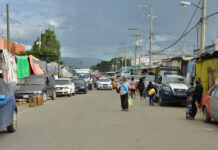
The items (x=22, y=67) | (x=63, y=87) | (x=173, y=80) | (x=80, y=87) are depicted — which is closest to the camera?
(x=173, y=80)

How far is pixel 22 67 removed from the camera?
78.9ft

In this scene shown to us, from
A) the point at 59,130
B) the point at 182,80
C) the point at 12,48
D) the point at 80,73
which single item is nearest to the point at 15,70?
the point at 182,80

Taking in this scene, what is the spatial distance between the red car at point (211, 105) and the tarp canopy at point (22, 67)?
15396 millimetres

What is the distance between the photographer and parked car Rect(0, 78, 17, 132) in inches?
313

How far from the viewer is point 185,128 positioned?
10.6m

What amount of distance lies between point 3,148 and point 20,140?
1.03 metres

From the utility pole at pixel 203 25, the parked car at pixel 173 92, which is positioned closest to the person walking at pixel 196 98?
the parked car at pixel 173 92

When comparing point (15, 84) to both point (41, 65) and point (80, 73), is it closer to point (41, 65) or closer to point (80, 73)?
point (41, 65)

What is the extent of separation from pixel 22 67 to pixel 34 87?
11.6 ft

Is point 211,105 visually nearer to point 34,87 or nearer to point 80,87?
point 34,87

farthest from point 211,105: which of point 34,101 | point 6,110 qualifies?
point 34,101

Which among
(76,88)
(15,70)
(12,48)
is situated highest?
(12,48)

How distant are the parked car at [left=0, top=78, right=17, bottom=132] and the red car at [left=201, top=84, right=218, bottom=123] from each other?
702 cm

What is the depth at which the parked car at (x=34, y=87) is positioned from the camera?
A: 2053cm
